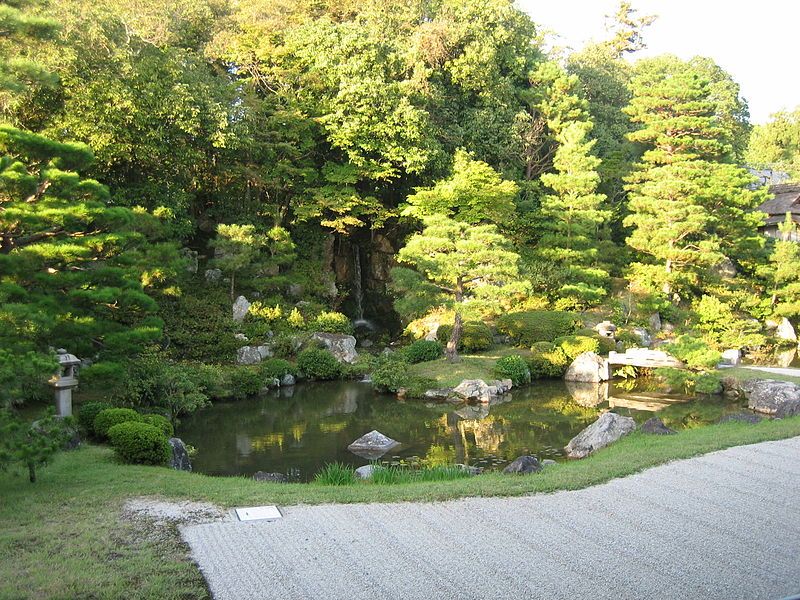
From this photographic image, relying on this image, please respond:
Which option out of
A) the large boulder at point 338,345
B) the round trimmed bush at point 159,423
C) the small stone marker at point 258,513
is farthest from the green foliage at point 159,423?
the large boulder at point 338,345

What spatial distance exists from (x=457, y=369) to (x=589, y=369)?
351 centimetres

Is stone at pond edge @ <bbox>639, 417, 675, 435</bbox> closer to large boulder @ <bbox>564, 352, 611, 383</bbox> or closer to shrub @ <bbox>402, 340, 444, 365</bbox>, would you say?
large boulder @ <bbox>564, 352, 611, 383</bbox>

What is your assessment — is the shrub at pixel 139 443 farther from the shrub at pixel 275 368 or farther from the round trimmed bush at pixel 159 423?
the shrub at pixel 275 368

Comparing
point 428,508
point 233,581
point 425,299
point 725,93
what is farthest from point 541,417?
point 725,93

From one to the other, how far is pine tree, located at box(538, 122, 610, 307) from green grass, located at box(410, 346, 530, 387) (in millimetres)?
4488

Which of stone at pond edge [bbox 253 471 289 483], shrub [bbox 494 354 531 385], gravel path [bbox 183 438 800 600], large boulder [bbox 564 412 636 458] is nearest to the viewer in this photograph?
gravel path [bbox 183 438 800 600]

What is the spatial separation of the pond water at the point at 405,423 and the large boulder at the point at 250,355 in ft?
4.14

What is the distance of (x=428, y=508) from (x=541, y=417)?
750 cm

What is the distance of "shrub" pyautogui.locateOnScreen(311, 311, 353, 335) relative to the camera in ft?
60.9

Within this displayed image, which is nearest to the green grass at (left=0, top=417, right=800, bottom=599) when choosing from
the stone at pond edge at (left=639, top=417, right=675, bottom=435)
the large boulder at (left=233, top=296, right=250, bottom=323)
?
the stone at pond edge at (left=639, top=417, right=675, bottom=435)

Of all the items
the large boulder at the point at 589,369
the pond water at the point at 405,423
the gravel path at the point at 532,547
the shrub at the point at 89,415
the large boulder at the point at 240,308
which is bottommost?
the pond water at the point at 405,423

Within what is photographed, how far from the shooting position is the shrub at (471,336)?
18172 mm

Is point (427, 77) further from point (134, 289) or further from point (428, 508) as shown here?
point (428, 508)

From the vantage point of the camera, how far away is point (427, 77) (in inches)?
853
